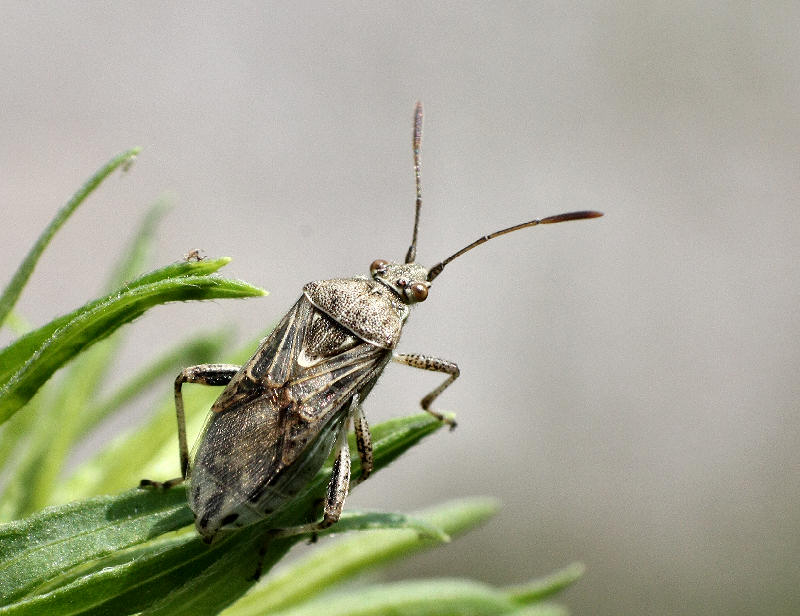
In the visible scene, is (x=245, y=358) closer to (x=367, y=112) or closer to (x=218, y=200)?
(x=218, y=200)

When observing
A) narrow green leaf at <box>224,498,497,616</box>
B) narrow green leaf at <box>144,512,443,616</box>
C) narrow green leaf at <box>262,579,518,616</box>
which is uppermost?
narrow green leaf at <box>144,512,443,616</box>

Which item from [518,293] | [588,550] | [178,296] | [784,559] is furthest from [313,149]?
[178,296]

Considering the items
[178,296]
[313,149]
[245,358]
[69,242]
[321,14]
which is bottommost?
[245,358]

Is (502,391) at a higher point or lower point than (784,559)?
higher

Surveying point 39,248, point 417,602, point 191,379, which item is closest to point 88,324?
point 39,248

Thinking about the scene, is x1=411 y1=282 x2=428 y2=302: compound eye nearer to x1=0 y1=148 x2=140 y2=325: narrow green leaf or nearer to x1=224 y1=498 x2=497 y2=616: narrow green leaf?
x1=224 y1=498 x2=497 y2=616: narrow green leaf

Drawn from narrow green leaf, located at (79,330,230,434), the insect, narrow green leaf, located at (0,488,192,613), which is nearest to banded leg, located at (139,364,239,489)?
the insect

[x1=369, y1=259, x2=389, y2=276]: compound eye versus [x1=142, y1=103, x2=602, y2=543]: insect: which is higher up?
[x1=369, y1=259, x2=389, y2=276]: compound eye
